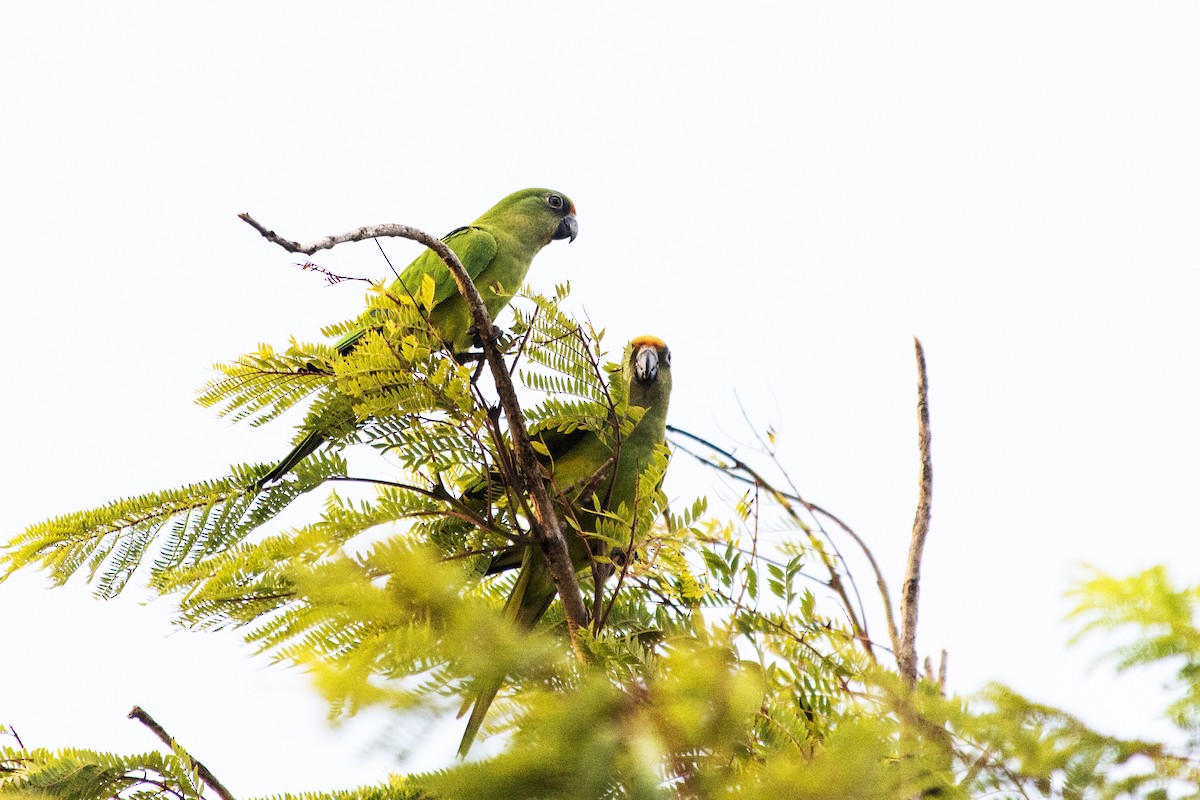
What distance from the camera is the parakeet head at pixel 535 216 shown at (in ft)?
19.4

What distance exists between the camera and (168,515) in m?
2.86

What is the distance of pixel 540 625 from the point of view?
356 cm

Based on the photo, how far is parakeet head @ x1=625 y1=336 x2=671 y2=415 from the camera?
4484 mm

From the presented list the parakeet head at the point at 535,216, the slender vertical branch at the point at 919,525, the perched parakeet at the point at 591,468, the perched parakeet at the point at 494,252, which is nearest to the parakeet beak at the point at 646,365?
the perched parakeet at the point at 591,468

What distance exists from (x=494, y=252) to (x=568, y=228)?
1052mm

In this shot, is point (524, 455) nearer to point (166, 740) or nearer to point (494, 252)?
point (166, 740)

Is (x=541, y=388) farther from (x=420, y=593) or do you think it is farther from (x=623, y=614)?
(x=420, y=593)

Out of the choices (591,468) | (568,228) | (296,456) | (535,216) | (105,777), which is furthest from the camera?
(568,228)

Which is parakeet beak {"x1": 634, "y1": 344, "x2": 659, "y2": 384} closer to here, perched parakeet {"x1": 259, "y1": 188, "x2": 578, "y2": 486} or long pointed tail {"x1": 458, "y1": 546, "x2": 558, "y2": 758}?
perched parakeet {"x1": 259, "y1": 188, "x2": 578, "y2": 486}

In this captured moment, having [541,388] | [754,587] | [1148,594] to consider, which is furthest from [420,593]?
[541,388]

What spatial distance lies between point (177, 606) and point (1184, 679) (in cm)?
251

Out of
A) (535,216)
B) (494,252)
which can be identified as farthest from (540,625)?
(535,216)

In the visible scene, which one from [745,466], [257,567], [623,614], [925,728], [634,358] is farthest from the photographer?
[634,358]

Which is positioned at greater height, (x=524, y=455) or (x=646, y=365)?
(x=646, y=365)
